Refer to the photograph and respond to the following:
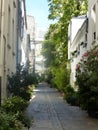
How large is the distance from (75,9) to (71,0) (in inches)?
54.6

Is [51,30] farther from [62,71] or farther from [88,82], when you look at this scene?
[88,82]

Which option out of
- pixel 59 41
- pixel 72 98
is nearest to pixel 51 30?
pixel 59 41

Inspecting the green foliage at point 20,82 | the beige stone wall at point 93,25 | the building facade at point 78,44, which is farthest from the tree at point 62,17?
the green foliage at point 20,82

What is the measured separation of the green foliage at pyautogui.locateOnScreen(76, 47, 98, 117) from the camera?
808 inches

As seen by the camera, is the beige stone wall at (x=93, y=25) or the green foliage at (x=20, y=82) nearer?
the green foliage at (x=20, y=82)

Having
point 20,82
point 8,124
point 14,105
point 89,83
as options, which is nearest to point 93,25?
point 20,82

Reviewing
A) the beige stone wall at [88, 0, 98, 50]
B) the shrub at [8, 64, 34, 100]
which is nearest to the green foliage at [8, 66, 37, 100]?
the shrub at [8, 64, 34, 100]

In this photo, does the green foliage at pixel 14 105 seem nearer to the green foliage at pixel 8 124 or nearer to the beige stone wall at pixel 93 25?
the green foliage at pixel 8 124

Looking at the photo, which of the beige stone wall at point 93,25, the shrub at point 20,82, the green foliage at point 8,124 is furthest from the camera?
the beige stone wall at point 93,25

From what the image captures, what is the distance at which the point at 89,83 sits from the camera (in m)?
20.6

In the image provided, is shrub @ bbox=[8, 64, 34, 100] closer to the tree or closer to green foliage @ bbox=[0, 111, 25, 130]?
green foliage @ bbox=[0, 111, 25, 130]

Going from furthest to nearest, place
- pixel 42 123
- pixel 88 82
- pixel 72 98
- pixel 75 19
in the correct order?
pixel 75 19
pixel 72 98
pixel 88 82
pixel 42 123

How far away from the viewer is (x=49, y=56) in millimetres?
88625

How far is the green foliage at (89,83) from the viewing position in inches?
808
